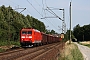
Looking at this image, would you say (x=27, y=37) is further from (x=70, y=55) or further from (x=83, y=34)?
(x=83, y=34)

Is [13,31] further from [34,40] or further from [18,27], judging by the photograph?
[34,40]

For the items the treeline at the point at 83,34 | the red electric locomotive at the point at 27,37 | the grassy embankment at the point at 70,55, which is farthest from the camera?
the treeline at the point at 83,34

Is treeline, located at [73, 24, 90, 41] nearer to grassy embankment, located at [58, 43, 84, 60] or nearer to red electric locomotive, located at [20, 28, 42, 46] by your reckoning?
red electric locomotive, located at [20, 28, 42, 46]

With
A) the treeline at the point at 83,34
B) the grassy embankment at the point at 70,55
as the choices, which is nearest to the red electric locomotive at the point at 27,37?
the grassy embankment at the point at 70,55

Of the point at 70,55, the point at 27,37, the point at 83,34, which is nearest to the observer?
the point at 70,55

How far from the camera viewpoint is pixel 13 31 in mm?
67125

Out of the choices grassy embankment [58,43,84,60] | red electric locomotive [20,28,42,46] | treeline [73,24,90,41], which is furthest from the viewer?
treeline [73,24,90,41]

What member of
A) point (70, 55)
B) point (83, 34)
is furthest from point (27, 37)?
point (83, 34)

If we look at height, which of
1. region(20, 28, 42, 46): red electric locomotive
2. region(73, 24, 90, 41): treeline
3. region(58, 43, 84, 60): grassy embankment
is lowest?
region(58, 43, 84, 60): grassy embankment

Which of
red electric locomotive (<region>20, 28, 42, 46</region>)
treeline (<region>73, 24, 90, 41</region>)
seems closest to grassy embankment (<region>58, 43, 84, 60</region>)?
red electric locomotive (<region>20, 28, 42, 46</region>)

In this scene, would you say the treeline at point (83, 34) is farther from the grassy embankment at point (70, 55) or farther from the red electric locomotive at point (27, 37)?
the grassy embankment at point (70, 55)

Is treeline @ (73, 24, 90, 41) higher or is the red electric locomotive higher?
treeline @ (73, 24, 90, 41)

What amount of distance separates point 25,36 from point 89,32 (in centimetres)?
13369

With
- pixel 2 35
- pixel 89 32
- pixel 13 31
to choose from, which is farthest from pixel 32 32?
pixel 89 32
